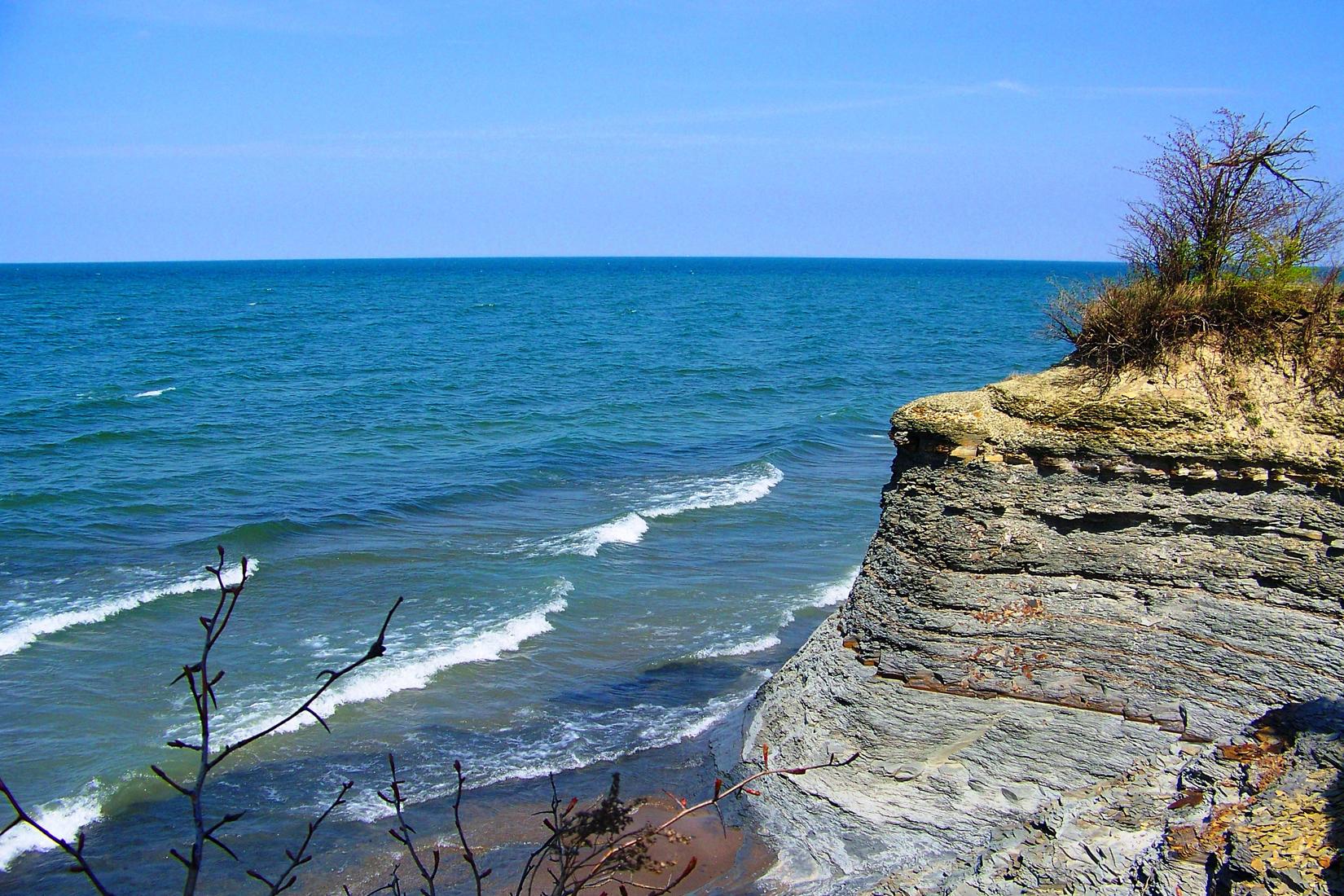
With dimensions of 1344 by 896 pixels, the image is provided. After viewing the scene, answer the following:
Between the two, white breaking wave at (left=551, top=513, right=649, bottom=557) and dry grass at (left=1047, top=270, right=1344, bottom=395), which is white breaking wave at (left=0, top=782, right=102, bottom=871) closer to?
white breaking wave at (left=551, top=513, right=649, bottom=557)

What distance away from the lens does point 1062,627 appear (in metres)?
10.6

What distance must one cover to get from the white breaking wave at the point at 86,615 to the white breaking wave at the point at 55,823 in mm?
4969

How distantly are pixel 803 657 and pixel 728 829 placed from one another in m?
2.22

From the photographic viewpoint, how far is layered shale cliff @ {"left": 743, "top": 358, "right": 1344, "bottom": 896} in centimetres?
955

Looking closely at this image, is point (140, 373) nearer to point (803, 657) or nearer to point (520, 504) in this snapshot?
point (520, 504)

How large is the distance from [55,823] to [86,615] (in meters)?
6.82

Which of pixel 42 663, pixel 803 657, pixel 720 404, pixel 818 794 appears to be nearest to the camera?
pixel 818 794

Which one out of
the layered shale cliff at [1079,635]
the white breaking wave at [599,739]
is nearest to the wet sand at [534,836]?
the white breaking wave at [599,739]

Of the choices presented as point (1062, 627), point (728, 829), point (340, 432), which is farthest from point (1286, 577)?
point (340, 432)

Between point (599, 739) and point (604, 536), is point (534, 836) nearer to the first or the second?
point (599, 739)

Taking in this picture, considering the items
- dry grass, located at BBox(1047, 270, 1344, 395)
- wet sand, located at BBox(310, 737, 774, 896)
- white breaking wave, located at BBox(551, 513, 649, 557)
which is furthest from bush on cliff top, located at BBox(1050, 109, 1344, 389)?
white breaking wave, located at BBox(551, 513, 649, 557)

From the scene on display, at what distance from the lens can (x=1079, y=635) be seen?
10547 millimetres

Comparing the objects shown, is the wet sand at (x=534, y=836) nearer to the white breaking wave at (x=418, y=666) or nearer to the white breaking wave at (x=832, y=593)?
the white breaking wave at (x=418, y=666)

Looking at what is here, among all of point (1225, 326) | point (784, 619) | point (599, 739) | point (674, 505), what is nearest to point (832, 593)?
point (784, 619)
